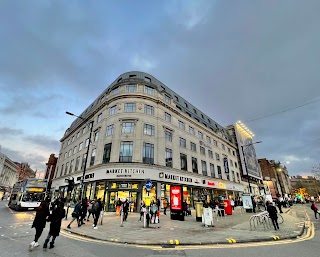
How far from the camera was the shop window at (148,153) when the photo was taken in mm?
27583

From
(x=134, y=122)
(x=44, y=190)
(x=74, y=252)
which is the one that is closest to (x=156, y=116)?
(x=134, y=122)

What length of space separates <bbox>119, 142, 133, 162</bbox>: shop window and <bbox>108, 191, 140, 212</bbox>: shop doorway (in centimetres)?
446

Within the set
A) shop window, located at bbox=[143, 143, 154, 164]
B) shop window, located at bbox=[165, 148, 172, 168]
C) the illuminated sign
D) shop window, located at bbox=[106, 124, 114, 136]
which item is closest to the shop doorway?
shop window, located at bbox=[143, 143, 154, 164]

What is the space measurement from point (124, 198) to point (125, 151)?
6420 millimetres

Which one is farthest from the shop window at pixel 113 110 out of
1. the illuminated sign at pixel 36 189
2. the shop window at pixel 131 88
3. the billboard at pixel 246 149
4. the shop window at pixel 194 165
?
the billboard at pixel 246 149

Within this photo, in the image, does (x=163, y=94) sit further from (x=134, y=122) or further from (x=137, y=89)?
(x=134, y=122)

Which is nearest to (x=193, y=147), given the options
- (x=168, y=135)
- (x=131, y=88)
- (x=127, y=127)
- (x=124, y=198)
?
(x=168, y=135)

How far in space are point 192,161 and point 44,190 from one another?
24.8 metres

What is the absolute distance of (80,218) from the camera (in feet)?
42.7

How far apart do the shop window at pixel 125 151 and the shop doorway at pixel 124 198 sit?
446 cm

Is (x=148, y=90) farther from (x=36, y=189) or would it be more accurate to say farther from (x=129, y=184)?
(x=36, y=189)

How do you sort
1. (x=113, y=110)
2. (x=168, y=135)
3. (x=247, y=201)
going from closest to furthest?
(x=247, y=201)
(x=113, y=110)
(x=168, y=135)

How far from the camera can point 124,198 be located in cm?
2497

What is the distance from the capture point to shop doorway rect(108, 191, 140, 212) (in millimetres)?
24922
